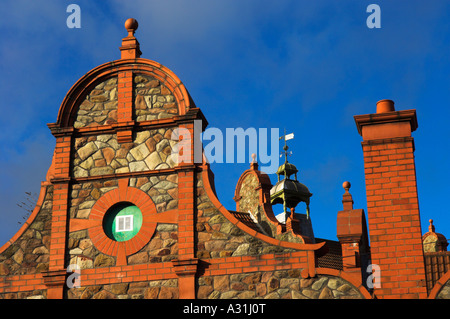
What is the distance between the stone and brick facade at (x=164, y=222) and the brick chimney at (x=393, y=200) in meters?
0.02

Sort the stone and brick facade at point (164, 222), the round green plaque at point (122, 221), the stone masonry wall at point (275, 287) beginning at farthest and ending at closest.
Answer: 1. the round green plaque at point (122, 221)
2. the stone and brick facade at point (164, 222)
3. the stone masonry wall at point (275, 287)

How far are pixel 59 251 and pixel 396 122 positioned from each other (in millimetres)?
7231

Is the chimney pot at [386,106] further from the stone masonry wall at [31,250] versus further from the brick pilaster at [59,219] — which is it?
the stone masonry wall at [31,250]

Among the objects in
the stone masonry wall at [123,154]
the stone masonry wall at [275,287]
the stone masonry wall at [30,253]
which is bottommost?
the stone masonry wall at [275,287]

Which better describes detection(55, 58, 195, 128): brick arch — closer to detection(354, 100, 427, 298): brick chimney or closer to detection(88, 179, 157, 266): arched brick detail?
detection(88, 179, 157, 266): arched brick detail

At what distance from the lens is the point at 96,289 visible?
16.6 meters

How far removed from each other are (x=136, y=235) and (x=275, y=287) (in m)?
3.03

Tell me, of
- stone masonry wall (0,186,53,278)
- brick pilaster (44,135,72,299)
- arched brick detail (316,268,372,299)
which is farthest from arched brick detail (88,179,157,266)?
arched brick detail (316,268,372,299)

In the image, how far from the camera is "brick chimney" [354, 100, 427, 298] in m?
15.3

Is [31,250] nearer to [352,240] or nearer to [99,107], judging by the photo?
[99,107]

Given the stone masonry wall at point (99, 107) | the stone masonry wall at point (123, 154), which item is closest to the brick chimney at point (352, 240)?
the stone masonry wall at point (123, 154)

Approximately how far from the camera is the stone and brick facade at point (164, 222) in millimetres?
15633
